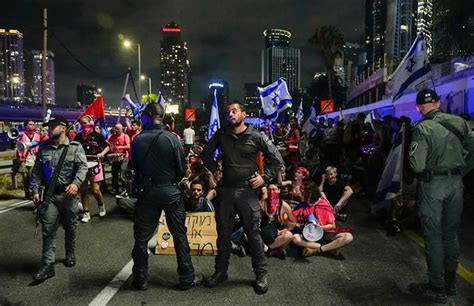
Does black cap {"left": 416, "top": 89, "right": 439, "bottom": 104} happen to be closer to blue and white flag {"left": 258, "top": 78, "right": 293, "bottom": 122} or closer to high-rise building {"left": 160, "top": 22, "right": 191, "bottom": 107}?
blue and white flag {"left": 258, "top": 78, "right": 293, "bottom": 122}

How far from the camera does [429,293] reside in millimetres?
4125

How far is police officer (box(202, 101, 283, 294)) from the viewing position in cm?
432

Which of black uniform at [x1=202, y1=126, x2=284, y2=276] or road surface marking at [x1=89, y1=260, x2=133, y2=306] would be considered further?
black uniform at [x1=202, y1=126, x2=284, y2=276]

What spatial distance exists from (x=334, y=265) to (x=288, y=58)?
19964cm

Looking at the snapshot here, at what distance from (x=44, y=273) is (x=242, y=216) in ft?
8.35

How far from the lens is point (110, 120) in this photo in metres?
60.4

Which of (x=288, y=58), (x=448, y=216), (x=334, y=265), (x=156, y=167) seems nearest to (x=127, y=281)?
(x=156, y=167)

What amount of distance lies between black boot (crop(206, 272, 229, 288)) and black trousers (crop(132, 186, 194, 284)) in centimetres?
21

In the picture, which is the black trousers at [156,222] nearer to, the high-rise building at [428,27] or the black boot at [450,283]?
the black boot at [450,283]

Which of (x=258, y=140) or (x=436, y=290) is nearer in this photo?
(x=436, y=290)

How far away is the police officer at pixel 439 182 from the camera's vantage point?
4027mm

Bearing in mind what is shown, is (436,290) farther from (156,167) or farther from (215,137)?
(156,167)

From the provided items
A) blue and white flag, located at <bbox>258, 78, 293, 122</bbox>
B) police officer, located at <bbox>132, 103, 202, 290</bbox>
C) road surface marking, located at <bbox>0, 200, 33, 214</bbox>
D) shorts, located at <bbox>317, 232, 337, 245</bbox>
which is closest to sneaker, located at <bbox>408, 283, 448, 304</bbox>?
shorts, located at <bbox>317, 232, 337, 245</bbox>

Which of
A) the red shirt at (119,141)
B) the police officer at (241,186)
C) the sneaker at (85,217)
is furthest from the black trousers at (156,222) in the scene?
the red shirt at (119,141)
